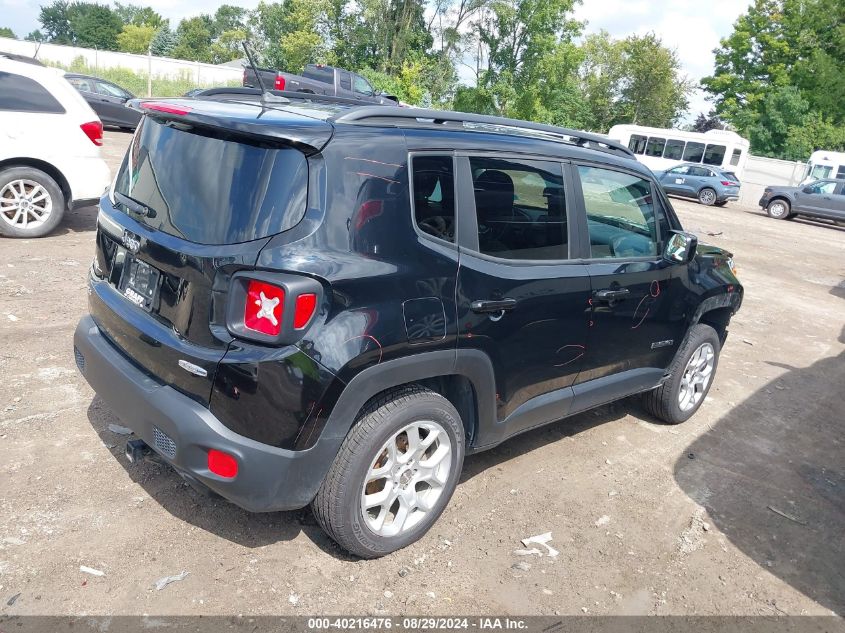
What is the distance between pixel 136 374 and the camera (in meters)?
2.85

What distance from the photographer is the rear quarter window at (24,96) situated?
718 cm

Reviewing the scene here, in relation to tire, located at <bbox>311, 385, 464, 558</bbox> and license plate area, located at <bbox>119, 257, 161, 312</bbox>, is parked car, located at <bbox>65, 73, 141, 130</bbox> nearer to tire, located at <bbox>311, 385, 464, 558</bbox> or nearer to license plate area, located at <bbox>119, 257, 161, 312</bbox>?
license plate area, located at <bbox>119, 257, 161, 312</bbox>

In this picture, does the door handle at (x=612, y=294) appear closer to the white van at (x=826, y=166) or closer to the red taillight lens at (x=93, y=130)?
the red taillight lens at (x=93, y=130)

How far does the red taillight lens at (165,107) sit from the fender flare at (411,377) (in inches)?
53.9

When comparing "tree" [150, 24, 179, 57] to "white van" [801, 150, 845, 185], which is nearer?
"white van" [801, 150, 845, 185]

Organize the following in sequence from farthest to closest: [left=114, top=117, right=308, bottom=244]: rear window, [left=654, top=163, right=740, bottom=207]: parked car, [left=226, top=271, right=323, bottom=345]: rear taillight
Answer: [left=654, top=163, right=740, bottom=207]: parked car, [left=114, top=117, right=308, bottom=244]: rear window, [left=226, top=271, right=323, bottom=345]: rear taillight

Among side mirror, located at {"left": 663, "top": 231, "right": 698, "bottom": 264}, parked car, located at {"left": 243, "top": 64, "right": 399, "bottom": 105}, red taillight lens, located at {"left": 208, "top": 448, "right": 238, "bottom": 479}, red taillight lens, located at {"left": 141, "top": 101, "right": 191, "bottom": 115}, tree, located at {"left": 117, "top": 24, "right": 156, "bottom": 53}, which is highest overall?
tree, located at {"left": 117, "top": 24, "right": 156, "bottom": 53}

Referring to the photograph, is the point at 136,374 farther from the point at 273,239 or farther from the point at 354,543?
the point at 354,543

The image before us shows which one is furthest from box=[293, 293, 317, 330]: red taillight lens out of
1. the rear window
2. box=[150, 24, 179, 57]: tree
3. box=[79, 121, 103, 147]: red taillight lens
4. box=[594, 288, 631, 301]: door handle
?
box=[150, 24, 179, 57]: tree

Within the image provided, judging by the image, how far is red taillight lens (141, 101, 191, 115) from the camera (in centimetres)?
289

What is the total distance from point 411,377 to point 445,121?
1216mm

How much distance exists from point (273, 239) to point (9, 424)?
7.71 feet

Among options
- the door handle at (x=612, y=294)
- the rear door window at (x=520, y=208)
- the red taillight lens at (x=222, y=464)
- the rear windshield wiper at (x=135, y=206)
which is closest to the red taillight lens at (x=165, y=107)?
the rear windshield wiper at (x=135, y=206)

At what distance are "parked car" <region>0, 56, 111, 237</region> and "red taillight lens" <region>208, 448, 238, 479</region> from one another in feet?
20.2
